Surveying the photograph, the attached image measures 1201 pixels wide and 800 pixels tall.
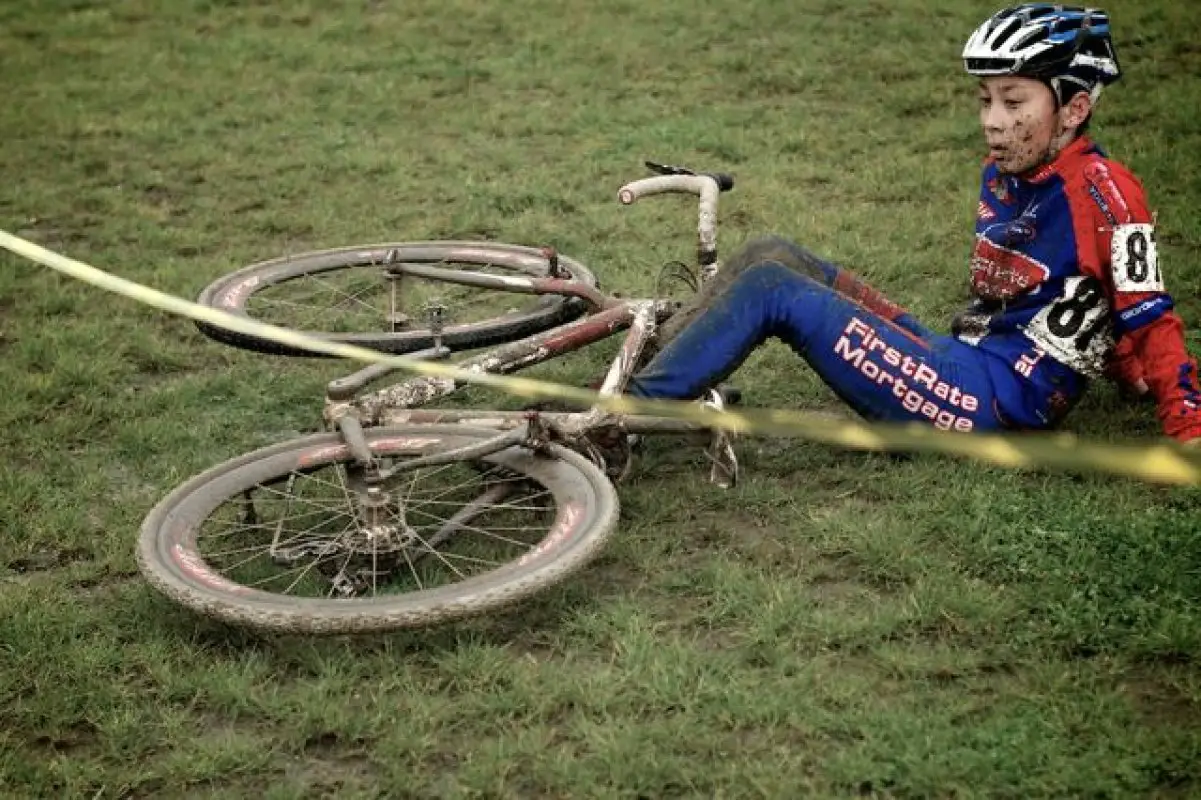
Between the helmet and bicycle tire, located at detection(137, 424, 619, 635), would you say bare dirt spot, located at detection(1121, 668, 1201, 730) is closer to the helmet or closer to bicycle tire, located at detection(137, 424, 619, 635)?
bicycle tire, located at detection(137, 424, 619, 635)

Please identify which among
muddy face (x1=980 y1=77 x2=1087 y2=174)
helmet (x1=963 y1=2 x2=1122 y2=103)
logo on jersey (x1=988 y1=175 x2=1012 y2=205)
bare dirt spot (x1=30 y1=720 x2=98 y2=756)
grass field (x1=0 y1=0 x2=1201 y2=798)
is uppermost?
helmet (x1=963 y1=2 x2=1122 y2=103)

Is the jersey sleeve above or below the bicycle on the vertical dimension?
above

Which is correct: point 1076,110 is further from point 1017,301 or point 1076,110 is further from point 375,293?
point 375,293

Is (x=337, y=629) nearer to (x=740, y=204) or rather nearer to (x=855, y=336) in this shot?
(x=855, y=336)

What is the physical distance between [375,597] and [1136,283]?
8.86 feet

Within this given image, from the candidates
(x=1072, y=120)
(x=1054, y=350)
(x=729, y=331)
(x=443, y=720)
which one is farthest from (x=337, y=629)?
(x=1072, y=120)

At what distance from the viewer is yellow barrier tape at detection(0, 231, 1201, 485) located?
4.43 meters

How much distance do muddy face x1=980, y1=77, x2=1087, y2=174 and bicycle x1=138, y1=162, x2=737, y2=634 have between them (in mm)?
1043

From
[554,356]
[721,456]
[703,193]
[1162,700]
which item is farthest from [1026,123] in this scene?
[1162,700]

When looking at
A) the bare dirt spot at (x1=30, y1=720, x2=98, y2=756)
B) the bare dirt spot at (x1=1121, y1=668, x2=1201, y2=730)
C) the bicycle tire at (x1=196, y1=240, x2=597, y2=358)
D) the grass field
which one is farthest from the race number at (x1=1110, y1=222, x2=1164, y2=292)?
the bare dirt spot at (x1=30, y1=720, x2=98, y2=756)

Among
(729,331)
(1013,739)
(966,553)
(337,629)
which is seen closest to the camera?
(1013,739)

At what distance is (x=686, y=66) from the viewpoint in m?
10.8

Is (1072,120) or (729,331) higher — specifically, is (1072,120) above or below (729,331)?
above

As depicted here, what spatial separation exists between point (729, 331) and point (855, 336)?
1.47 ft
